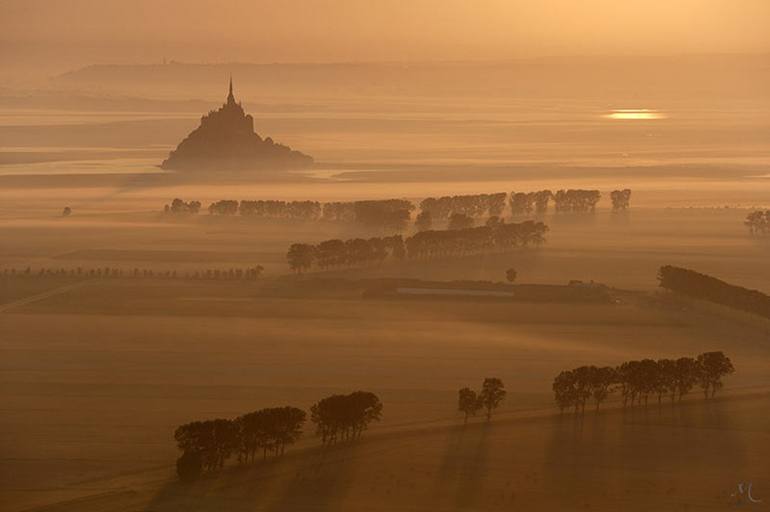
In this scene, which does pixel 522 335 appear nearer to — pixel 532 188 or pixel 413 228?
pixel 413 228

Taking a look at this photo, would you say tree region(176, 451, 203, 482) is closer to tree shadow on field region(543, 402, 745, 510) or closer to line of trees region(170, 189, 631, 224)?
tree shadow on field region(543, 402, 745, 510)

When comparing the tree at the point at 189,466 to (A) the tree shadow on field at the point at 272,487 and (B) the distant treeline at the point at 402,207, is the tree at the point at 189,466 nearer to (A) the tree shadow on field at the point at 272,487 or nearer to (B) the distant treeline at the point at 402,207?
(A) the tree shadow on field at the point at 272,487

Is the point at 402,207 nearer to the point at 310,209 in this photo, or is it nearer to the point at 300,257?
the point at 310,209

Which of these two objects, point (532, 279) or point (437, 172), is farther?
point (437, 172)

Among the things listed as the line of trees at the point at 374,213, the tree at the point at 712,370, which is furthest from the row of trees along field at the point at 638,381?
the line of trees at the point at 374,213

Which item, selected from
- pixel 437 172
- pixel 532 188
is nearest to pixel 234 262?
pixel 532 188

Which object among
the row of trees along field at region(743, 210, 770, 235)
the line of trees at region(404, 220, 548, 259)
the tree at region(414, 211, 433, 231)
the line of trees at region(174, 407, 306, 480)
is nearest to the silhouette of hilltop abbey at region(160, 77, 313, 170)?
the tree at region(414, 211, 433, 231)
